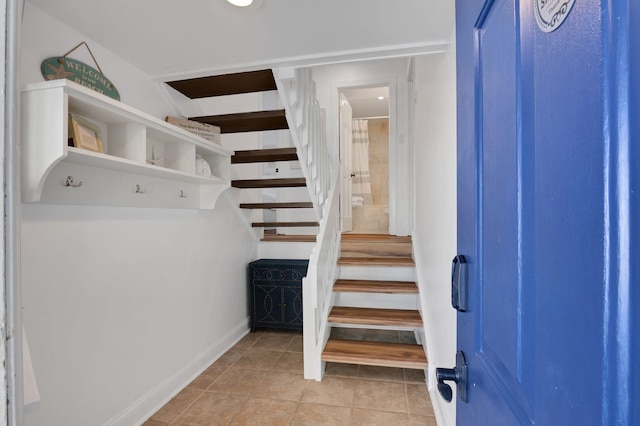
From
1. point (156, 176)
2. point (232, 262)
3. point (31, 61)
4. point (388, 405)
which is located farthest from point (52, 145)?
point (388, 405)

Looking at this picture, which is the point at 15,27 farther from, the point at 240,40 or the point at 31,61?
the point at 240,40

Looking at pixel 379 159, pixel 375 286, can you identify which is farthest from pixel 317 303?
pixel 379 159

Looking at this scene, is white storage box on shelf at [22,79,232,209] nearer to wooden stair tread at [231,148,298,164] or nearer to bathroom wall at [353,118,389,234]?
wooden stair tread at [231,148,298,164]

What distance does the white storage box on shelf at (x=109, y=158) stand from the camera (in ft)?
3.77

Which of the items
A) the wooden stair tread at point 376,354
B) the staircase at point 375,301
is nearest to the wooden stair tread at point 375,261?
the staircase at point 375,301

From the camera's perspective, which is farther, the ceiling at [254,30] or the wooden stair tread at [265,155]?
the wooden stair tread at [265,155]

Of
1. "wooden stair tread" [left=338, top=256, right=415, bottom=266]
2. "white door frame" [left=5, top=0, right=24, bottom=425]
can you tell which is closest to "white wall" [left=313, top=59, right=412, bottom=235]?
"wooden stair tread" [left=338, top=256, right=415, bottom=266]

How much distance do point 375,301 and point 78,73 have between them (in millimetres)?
2656

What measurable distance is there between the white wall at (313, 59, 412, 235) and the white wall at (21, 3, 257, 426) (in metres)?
2.30

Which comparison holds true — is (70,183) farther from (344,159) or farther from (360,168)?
(360,168)

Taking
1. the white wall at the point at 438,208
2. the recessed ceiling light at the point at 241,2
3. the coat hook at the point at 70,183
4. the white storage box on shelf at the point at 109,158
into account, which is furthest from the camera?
the white wall at the point at 438,208

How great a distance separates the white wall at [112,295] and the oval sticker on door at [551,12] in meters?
1.12

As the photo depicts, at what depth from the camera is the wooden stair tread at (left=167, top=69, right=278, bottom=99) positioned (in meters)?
2.00

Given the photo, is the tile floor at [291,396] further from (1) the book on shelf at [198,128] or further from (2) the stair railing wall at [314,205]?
(1) the book on shelf at [198,128]
